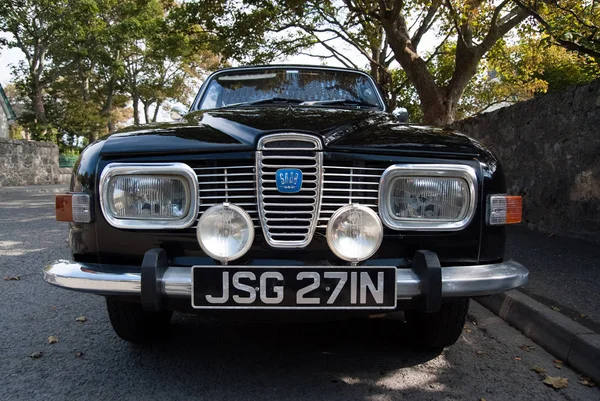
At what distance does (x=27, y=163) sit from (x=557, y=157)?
53.1 ft

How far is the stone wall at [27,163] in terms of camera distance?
1495 centimetres

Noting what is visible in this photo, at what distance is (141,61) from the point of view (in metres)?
32.1

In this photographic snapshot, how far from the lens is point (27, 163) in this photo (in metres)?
15.8

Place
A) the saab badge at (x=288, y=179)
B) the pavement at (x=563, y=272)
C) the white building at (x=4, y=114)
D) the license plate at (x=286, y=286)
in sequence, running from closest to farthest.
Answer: the license plate at (x=286, y=286) < the saab badge at (x=288, y=179) < the pavement at (x=563, y=272) < the white building at (x=4, y=114)

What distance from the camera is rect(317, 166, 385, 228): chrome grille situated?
199 cm

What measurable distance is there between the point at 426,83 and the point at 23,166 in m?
13.7

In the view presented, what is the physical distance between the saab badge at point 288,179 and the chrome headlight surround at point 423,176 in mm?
370

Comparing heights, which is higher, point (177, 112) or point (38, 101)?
point (38, 101)

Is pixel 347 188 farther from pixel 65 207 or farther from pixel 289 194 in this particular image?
pixel 65 207

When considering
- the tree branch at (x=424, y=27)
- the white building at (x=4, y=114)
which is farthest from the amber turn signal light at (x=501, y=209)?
the white building at (x=4, y=114)

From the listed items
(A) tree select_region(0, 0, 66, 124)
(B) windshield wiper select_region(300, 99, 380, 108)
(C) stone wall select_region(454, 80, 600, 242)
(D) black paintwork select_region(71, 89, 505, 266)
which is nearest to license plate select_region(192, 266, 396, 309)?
(D) black paintwork select_region(71, 89, 505, 266)

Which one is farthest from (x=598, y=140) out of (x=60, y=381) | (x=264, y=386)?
(x=60, y=381)

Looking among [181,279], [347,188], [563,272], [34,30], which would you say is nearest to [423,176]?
[347,188]

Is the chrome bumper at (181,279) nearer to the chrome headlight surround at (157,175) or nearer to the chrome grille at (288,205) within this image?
the chrome headlight surround at (157,175)
